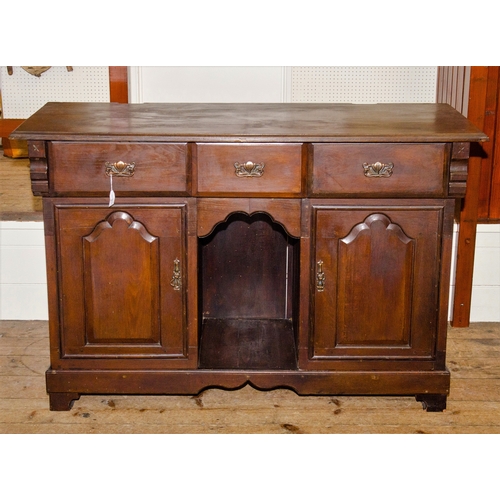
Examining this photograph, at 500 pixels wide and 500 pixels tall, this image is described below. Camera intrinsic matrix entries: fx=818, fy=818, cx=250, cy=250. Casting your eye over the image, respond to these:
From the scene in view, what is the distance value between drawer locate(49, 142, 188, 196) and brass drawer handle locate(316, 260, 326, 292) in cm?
51

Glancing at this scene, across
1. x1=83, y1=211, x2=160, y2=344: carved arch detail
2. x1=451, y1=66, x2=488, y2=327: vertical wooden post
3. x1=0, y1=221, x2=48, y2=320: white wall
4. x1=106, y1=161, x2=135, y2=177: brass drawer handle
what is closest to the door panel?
x1=83, y1=211, x2=160, y2=344: carved arch detail

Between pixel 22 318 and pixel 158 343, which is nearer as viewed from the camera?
pixel 158 343

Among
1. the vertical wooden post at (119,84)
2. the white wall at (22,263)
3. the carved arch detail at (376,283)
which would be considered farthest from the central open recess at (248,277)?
the vertical wooden post at (119,84)

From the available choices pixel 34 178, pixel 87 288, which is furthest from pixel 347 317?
pixel 34 178

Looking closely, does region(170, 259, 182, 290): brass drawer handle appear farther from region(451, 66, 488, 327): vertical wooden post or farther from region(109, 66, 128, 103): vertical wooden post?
region(451, 66, 488, 327): vertical wooden post

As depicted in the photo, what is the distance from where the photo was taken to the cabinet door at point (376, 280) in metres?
2.69

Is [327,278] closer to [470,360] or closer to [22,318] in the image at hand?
[470,360]

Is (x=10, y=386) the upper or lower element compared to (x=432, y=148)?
lower

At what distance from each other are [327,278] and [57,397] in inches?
40.6

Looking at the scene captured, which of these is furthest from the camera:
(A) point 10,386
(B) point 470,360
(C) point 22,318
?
(C) point 22,318

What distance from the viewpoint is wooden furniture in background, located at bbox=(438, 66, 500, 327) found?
337cm

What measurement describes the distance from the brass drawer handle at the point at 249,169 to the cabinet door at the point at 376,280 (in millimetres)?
229

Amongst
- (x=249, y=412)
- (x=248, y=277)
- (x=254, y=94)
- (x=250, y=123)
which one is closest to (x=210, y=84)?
(x=254, y=94)

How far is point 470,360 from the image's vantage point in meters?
3.31
